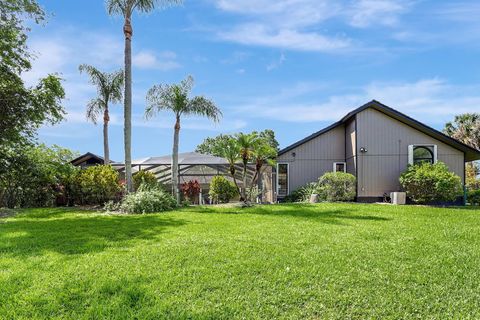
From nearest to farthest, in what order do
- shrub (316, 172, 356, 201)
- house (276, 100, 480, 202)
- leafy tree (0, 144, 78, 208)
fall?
leafy tree (0, 144, 78, 208) → shrub (316, 172, 356, 201) → house (276, 100, 480, 202)

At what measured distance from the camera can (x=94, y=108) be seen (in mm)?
23156

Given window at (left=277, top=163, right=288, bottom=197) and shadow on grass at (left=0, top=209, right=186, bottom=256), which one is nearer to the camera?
shadow on grass at (left=0, top=209, right=186, bottom=256)

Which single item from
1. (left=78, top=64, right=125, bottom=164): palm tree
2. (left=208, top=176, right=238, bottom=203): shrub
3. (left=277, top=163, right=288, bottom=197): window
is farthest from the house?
(left=78, top=64, right=125, bottom=164): palm tree

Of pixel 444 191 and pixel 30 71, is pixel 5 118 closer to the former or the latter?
pixel 30 71

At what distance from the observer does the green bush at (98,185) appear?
582 inches

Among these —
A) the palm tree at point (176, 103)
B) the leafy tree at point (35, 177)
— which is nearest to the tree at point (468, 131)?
the palm tree at point (176, 103)

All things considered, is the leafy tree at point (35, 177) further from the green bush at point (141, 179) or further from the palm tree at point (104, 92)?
the palm tree at point (104, 92)

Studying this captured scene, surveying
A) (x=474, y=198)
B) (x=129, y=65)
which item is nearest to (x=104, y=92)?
(x=129, y=65)

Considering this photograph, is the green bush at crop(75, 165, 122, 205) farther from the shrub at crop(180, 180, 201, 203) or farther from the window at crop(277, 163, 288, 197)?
the window at crop(277, 163, 288, 197)

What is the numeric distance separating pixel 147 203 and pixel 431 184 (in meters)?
11.9

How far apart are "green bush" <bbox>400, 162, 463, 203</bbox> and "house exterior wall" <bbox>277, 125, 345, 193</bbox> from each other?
391cm

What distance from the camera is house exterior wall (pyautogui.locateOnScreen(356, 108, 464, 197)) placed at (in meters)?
17.3

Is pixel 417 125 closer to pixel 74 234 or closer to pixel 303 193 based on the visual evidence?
pixel 303 193

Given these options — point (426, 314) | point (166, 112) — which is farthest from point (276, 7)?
point (426, 314)
